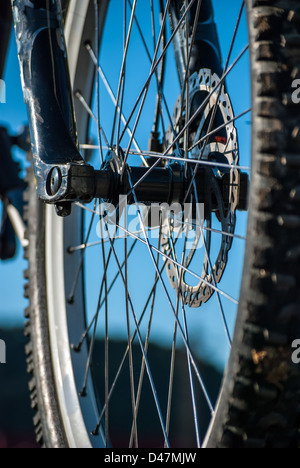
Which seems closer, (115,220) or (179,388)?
(115,220)

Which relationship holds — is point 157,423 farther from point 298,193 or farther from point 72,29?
point 298,193

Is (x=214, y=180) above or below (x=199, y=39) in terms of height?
below

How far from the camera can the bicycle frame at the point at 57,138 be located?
0.52 meters

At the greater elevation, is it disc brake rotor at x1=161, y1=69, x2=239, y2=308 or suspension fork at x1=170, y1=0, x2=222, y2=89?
suspension fork at x1=170, y1=0, x2=222, y2=89

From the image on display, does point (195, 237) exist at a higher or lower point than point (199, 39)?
lower

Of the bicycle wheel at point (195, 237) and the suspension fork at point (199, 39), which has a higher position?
the suspension fork at point (199, 39)

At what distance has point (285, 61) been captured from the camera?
0.32 metres

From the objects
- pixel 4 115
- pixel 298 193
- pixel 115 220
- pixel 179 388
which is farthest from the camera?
pixel 4 115

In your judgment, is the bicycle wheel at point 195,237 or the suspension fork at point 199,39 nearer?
the bicycle wheel at point 195,237

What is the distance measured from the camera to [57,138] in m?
0.53

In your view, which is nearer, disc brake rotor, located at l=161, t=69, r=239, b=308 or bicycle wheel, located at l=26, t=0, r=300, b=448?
bicycle wheel, located at l=26, t=0, r=300, b=448

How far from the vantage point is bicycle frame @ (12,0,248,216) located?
518mm
